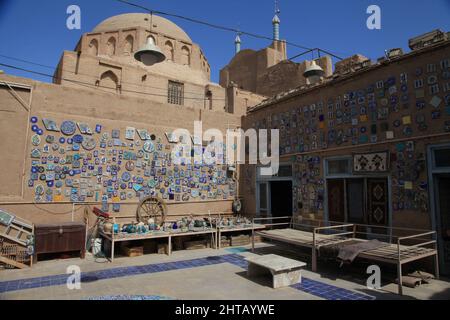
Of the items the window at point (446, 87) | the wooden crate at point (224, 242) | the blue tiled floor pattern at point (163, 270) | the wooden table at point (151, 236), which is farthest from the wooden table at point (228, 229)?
the window at point (446, 87)

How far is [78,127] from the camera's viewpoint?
1071 centimetres

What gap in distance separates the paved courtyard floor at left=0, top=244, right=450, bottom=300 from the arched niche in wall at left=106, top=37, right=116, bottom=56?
62.2ft

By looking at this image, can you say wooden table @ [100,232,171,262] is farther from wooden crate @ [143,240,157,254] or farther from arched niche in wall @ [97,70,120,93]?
arched niche in wall @ [97,70,120,93]

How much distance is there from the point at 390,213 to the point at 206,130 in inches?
322

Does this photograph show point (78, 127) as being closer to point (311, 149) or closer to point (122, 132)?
point (122, 132)

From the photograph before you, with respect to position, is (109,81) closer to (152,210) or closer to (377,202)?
(152,210)

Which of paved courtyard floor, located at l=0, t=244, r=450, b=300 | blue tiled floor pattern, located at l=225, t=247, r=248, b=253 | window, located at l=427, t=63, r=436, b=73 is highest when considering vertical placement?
window, located at l=427, t=63, r=436, b=73

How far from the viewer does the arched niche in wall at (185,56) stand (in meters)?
25.2

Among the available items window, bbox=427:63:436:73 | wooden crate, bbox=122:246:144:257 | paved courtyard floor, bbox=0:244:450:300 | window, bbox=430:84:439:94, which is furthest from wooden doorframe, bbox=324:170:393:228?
wooden crate, bbox=122:246:144:257

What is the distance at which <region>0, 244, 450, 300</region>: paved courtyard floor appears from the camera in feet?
20.6

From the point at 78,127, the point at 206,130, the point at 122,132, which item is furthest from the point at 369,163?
the point at 78,127

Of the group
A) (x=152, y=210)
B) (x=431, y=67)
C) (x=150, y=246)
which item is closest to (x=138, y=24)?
(x=152, y=210)

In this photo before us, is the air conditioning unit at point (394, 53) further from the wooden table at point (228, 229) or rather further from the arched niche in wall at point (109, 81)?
the arched niche in wall at point (109, 81)
